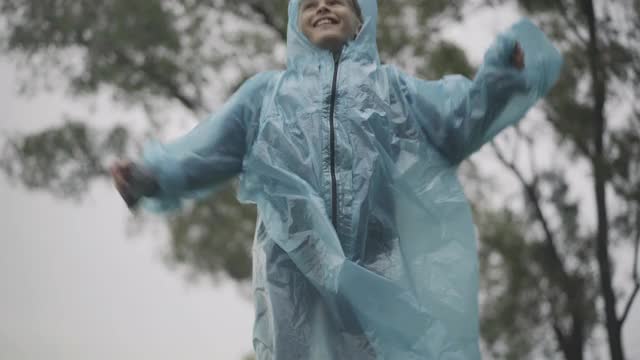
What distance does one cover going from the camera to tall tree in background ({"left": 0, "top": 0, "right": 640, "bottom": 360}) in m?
6.51

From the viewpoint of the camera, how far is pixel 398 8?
21.7 feet

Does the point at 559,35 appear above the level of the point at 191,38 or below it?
below

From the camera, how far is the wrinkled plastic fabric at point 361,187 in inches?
77.2

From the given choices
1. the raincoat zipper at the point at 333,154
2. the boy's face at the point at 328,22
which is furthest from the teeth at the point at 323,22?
the raincoat zipper at the point at 333,154

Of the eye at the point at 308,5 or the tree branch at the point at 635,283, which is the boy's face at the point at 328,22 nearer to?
the eye at the point at 308,5

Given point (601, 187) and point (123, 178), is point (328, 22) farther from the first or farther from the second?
point (601, 187)

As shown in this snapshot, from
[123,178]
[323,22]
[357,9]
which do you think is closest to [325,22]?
[323,22]

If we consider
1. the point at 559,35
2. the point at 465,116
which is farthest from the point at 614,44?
the point at 465,116

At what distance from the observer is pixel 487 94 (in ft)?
6.79

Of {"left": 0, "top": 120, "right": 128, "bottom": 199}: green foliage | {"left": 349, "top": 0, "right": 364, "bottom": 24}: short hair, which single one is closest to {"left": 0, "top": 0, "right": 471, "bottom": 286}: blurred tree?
{"left": 0, "top": 120, "right": 128, "bottom": 199}: green foliage

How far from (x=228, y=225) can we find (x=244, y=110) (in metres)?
5.89

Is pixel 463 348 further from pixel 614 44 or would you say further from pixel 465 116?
pixel 614 44

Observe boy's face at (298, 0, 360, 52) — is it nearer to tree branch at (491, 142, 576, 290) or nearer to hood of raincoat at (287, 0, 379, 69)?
hood of raincoat at (287, 0, 379, 69)

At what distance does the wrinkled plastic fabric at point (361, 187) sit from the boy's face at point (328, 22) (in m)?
0.03
